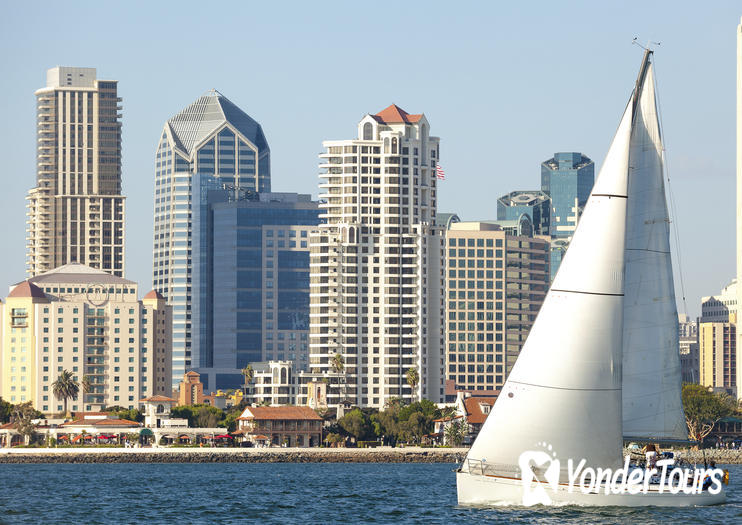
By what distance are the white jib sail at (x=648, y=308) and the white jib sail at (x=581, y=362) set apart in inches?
42.1

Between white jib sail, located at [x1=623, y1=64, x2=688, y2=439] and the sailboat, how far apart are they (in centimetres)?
5

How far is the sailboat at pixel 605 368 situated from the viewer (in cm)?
6756

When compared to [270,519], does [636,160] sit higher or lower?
higher

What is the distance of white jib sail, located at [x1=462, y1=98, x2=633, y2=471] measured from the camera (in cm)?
6756

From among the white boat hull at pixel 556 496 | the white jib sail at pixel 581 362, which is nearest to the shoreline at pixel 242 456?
the white boat hull at pixel 556 496

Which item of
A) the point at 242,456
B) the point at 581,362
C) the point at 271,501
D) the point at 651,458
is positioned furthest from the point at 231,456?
the point at 581,362

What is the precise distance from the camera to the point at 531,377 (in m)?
68.2

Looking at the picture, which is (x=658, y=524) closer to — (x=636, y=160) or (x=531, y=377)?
(x=531, y=377)

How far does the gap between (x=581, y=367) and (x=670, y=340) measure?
5.24 meters

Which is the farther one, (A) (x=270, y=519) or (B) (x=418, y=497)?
(B) (x=418, y=497)

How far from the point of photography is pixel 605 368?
67.9 metres

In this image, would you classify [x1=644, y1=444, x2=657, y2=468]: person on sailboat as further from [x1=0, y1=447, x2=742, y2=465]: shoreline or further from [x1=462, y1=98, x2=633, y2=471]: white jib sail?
[x1=0, y1=447, x2=742, y2=465]: shoreline

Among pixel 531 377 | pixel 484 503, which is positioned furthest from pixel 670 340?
pixel 484 503

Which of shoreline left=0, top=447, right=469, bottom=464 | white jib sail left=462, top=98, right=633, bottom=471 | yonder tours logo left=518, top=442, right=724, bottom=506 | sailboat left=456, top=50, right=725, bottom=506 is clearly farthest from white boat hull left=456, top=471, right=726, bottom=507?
shoreline left=0, top=447, right=469, bottom=464
